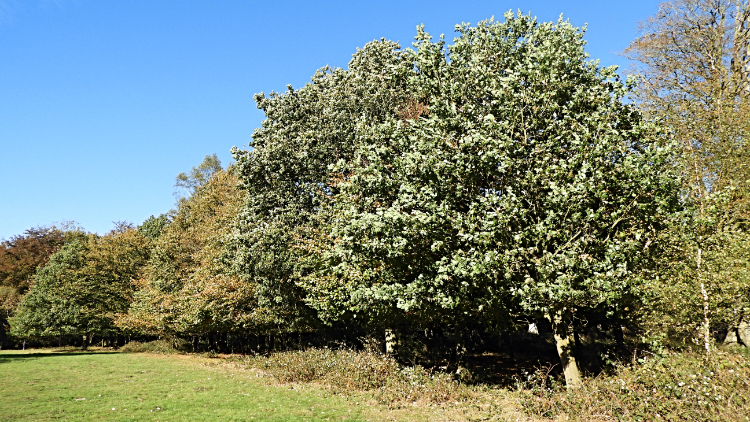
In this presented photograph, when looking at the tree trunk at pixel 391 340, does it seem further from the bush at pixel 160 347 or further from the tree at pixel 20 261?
the tree at pixel 20 261

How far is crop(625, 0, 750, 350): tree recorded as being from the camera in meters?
13.5

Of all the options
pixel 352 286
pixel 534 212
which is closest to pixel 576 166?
pixel 534 212

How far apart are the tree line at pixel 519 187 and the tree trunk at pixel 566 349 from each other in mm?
75

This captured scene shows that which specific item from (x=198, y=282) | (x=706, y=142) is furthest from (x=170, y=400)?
(x=706, y=142)

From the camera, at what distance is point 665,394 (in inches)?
459

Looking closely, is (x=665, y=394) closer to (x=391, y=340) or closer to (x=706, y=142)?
(x=706, y=142)

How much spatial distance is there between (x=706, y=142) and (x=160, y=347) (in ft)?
175

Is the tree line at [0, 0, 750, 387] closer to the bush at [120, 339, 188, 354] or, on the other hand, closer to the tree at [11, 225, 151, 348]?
the bush at [120, 339, 188, 354]

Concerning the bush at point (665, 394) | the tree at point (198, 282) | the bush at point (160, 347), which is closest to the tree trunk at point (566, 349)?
the bush at point (665, 394)

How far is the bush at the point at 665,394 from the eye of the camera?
10109 millimetres

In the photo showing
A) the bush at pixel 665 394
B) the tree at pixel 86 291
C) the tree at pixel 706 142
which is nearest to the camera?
the bush at pixel 665 394

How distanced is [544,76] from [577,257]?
631 cm

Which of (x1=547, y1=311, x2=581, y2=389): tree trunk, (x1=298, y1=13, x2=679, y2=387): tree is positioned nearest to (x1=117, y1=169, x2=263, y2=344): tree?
(x1=298, y1=13, x2=679, y2=387): tree

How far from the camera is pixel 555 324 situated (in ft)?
57.1
